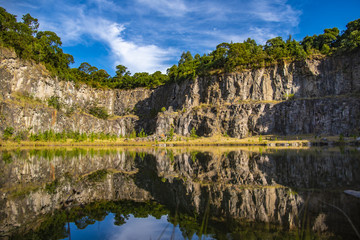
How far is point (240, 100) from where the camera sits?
91188 mm

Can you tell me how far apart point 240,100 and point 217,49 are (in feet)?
92.3

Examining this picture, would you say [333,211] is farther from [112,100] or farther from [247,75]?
[112,100]

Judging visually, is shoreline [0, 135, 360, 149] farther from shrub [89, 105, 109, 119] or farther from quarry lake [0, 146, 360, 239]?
quarry lake [0, 146, 360, 239]

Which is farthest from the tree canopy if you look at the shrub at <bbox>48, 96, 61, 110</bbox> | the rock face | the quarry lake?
the quarry lake

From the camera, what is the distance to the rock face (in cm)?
7419

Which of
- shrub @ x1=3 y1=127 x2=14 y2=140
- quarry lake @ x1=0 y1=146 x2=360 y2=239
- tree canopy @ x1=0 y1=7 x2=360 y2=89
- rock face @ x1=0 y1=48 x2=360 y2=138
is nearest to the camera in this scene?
quarry lake @ x1=0 y1=146 x2=360 y2=239

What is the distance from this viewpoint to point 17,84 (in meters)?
81.6

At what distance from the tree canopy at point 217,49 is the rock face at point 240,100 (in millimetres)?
3327

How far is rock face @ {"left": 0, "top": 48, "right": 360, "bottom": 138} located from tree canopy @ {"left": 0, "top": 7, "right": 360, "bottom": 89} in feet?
10.9

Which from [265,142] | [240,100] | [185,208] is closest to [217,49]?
[240,100]

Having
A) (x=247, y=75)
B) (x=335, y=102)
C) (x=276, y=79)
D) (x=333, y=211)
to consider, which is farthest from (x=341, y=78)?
(x=333, y=211)

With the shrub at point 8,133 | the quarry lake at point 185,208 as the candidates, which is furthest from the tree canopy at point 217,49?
the quarry lake at point 185,208

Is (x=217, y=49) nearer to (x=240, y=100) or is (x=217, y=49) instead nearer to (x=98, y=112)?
(x=240, y=100)

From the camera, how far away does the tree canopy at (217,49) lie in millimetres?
84125
